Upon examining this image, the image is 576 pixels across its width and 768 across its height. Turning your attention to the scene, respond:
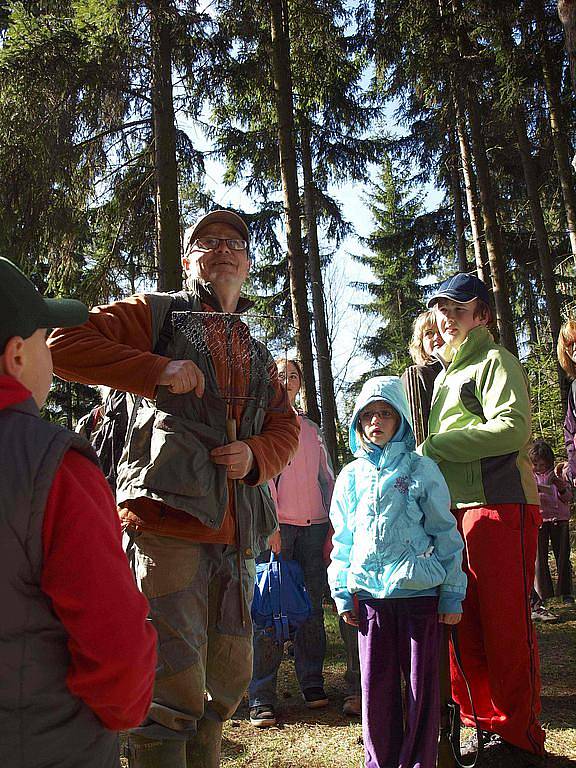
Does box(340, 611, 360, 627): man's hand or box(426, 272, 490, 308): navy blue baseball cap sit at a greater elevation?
box(426, 272, 490, 308): navy blue baseball cap

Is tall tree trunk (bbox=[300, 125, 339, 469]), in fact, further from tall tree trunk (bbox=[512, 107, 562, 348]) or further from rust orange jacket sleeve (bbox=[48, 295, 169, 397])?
rust orange jacket sleeve (bbox=[48, 295, 169, 397])

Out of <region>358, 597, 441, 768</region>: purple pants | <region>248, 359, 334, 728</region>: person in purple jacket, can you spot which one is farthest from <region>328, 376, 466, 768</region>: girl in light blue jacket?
<region>248, 359, 334, 728</region>: person in purple jacket

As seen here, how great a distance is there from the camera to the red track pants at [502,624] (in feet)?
12.0

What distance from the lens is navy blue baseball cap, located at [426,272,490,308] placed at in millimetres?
4145

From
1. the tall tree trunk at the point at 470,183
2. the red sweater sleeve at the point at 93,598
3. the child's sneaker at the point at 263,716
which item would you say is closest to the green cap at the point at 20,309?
the red sweater sleeve at the point at 93,598

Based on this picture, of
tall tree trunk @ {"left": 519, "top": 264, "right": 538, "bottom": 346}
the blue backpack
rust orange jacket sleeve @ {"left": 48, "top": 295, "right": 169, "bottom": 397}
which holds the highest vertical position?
tall tree trunk @ {"left": 519, "top": 264, "right": 538, "bottom": 346}

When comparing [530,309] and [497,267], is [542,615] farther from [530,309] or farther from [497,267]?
[530,309]

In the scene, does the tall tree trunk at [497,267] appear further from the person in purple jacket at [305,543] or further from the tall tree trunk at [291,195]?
the person in purple jacket at [305,543]

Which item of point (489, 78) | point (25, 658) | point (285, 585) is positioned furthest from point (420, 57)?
point (25, 658)

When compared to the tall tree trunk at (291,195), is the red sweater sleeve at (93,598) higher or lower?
lower

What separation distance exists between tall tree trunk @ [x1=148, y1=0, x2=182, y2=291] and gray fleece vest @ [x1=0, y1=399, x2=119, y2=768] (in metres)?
7.72

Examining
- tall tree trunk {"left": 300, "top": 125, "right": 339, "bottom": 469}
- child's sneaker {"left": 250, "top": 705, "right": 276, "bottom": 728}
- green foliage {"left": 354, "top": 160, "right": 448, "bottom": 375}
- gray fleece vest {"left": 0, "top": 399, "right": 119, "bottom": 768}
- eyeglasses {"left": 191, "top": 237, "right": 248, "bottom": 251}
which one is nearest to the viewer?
gray fleece vest {"left": 0, "top": 399, "right": 119, "bottom": 768}

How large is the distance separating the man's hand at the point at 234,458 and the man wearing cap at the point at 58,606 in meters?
1.13

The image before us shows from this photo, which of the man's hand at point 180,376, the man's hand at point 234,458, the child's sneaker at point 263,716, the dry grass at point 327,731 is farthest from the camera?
the child's sneaker at point 263,716
